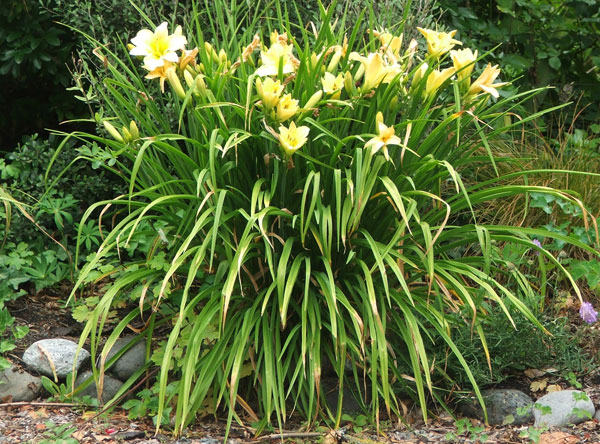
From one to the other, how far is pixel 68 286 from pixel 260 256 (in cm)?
139

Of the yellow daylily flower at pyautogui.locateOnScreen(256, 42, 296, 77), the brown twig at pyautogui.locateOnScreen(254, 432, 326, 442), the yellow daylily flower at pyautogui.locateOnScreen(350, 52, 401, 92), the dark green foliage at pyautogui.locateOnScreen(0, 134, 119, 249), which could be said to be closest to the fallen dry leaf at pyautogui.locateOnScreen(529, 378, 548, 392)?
the brown twig at pyautogui.locateOnScreen(254, 432, 326, 442)

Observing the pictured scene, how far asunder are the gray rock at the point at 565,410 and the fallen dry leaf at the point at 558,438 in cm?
5

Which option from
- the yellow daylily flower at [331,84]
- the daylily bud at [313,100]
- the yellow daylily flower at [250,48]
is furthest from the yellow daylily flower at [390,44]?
the yellow daylily flower at [250,48]

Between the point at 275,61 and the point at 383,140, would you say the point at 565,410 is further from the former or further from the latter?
the point at 275,61

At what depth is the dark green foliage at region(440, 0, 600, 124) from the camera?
4.66 m

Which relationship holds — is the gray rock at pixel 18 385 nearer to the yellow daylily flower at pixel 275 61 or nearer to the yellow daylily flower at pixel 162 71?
the yellow daylily flower at pixel 162 71

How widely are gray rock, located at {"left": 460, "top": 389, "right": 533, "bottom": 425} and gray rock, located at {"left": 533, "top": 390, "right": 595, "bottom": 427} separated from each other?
0.05 meters

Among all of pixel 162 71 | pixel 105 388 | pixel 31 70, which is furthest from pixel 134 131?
pixel 31 70

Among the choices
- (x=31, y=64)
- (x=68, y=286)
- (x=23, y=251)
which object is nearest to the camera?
(x=23, y=251)

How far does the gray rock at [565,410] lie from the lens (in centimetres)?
269

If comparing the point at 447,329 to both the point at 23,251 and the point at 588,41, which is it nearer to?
the point at 23,251

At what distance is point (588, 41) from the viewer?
498 cm

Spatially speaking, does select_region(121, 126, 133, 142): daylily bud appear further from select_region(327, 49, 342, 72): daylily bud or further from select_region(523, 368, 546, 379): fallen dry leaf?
select_region(523, 368, 546, 379): fallen dry leaf

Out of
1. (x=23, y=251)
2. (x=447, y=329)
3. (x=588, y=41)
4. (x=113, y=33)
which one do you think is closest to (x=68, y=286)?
(x=23, y=251)
